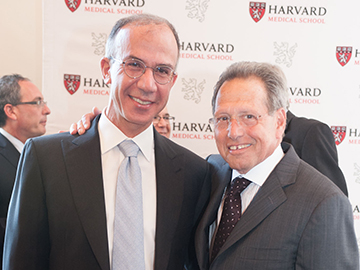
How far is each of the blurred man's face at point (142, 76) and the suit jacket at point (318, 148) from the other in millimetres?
1284

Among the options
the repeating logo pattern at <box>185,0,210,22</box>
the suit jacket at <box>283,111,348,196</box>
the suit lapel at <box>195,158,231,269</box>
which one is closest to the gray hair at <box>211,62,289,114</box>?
the suit lapel at <box>195,158,231,269</box>

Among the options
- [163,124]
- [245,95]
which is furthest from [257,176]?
[163,124]

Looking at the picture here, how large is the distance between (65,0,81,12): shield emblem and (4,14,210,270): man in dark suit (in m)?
2.04

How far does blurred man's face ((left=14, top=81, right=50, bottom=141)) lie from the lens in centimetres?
329

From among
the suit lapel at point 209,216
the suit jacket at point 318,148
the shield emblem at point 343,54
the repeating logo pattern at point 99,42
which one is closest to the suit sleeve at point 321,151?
the suit jacket at point 318,148

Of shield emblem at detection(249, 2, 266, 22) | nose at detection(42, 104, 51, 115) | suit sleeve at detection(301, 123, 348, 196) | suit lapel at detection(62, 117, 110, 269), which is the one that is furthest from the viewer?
shield emblem at detection(249, 2, 266, 22)

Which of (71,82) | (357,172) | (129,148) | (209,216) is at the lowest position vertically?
(357,172)

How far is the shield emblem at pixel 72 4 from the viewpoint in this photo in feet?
10.9

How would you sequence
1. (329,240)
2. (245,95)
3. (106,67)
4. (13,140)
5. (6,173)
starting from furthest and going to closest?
(13,140), (6,173), (106,67), (245,95), (329,240)

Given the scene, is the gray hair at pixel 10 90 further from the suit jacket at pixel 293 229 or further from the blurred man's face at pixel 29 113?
the suit jacket at pixel 293 229

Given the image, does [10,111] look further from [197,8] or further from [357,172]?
[357,172]

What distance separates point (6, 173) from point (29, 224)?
1643mm

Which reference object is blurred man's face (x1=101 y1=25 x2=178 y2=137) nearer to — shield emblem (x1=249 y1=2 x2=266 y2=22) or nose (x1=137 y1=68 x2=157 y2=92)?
nose (x1=137 y1=68 x2=157 y2=92)

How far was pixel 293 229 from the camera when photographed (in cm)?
136
